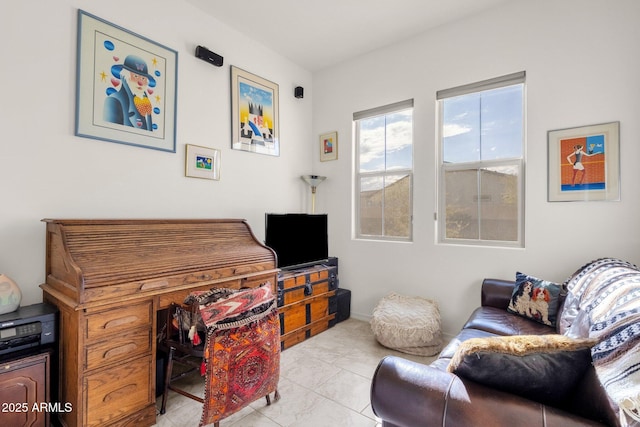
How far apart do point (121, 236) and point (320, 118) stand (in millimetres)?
2795

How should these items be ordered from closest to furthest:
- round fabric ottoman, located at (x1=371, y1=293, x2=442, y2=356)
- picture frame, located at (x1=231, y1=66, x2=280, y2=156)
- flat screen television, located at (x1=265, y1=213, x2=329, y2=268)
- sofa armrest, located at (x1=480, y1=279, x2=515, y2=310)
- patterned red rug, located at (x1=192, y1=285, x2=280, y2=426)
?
patterned red rug, located at (x1=192, y1=285, x2=280, y2=426) < sofa armrest, located at (x1=480, y1=279, x2=515, y2=310) < round fabric ottoman, located at (x1=371, y1=293, x2=442, y2=356) < flat screen television, located at (x1=265, y1=213, x2=329, y2=268) < picture frame, located at (x1=231, y1=66, x2=280, y2=156)

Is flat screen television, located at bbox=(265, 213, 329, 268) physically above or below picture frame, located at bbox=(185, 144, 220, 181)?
below

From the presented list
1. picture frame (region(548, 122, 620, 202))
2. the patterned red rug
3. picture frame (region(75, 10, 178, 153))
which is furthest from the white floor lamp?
picture frame (region(548, 122, 620, 202))

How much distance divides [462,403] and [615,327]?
1.93ft

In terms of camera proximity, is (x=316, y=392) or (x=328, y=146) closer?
(x=316, y=392)

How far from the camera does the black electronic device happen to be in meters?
1.55

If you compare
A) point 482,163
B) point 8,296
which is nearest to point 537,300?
point 482,163

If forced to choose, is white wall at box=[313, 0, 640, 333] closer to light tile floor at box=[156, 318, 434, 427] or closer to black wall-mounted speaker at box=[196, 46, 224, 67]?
light tile floor at box=[156, 318, 434, 427]

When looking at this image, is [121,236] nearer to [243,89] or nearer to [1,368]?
[1,368]

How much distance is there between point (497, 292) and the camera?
100 inches

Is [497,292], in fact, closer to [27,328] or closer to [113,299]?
[113,299]

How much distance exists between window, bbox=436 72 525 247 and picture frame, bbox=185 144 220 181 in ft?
7.39

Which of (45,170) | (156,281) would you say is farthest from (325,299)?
(45,170)

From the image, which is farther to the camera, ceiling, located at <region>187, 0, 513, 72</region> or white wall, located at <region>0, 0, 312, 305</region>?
ceiling, located at <region>187, 0, 513, 72</region>
